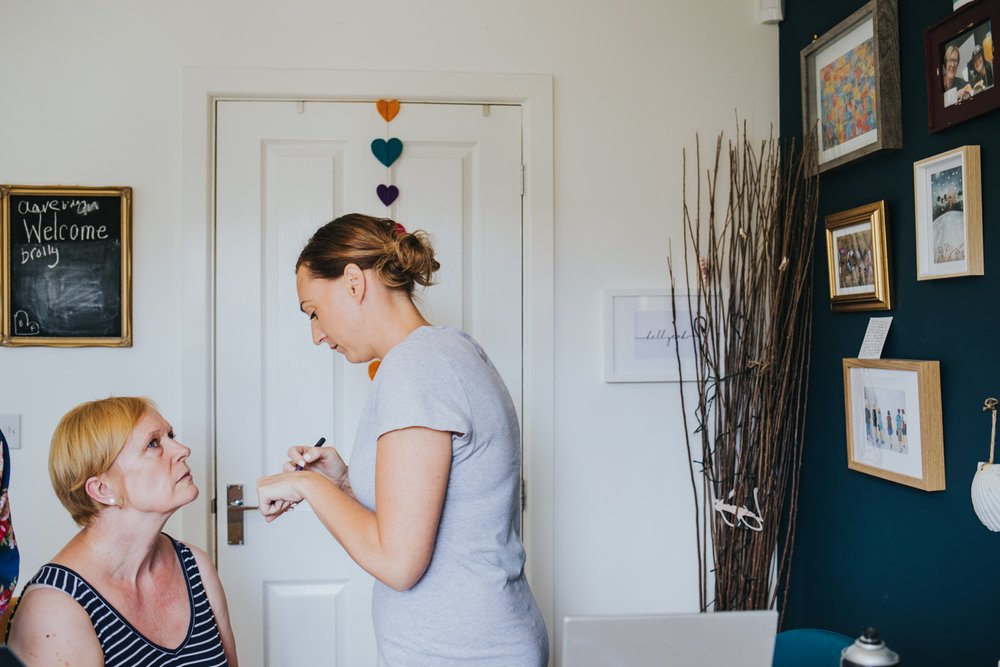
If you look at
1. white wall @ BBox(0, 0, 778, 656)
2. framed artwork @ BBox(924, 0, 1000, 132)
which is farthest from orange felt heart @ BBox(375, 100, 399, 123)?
framed artwork @ BBox(924, 0, 1000, 132)

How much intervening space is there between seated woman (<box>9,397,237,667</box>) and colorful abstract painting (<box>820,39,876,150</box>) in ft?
5.85

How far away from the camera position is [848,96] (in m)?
2.09

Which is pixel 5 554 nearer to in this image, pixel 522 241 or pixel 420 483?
pixel 420 483

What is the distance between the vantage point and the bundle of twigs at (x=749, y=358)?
2334 millimetres

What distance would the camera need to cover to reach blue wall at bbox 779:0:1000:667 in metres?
1.64

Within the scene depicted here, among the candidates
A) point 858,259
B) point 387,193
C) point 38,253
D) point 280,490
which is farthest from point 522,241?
point 38,253

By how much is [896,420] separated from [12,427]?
2.38 meters

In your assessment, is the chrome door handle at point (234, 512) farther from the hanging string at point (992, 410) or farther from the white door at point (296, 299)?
the hanging string at point (992, 410)

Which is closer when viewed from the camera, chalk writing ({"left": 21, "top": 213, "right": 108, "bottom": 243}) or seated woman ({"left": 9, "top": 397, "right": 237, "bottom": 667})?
seated woman ({"left": 9, "top": 397, "right": 237, "bottom": 667})

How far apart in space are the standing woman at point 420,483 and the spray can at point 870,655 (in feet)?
1.88

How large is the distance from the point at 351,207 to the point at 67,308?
2.84 ft

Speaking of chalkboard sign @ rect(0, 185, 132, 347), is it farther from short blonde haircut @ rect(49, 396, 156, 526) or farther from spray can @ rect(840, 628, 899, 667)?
spray can @ rect(840, 628, 899, 667)

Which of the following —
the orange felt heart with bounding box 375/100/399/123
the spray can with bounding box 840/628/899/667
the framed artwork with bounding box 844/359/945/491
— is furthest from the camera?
the orange felt heart with bounding box 375/100/399/123

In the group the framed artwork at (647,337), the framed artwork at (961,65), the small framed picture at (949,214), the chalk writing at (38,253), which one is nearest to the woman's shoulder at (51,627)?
the chalk writing at (38,253)
